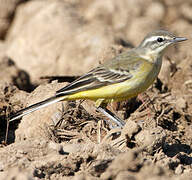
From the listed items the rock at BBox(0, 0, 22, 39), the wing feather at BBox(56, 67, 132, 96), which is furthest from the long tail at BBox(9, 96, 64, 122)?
the rock at BBox(0, 0, 22, 39)

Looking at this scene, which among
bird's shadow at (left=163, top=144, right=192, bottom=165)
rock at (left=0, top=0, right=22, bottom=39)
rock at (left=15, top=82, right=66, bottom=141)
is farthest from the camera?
rock at (left=0, top=0, right=22, bottom=39)

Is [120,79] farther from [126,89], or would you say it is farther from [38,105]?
[38,105]

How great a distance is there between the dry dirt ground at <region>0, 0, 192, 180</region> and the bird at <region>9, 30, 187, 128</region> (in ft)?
1.09

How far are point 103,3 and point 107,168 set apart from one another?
12626 millimetres


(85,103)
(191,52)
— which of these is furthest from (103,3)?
(85,103)

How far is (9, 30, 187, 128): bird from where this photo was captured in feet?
27.2

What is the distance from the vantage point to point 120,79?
8.55m

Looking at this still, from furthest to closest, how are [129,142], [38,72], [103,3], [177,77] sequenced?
1. [103,3]
2. [38,72]
3. [177,77]
4. [129,142]

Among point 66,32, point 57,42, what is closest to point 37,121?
point 57,42

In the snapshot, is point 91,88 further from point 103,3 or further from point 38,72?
point 103,3

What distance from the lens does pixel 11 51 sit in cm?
1487

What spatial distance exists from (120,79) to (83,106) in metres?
1.08

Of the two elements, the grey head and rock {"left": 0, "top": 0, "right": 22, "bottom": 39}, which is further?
rock {"left": 0, "top": 0, "right": 22, "bottom": 39}

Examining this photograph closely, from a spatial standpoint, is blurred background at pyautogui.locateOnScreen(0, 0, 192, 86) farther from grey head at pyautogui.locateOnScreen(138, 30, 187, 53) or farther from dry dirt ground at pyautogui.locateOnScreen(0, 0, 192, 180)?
grey head at pyautogui.locateOnScreen(138, 30, 187, 53)
